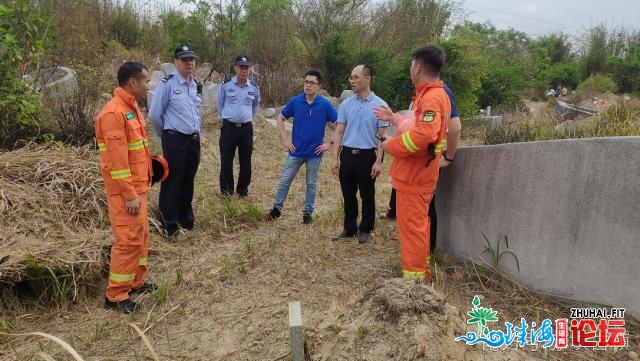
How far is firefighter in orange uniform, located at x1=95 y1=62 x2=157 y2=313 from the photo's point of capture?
3250mm

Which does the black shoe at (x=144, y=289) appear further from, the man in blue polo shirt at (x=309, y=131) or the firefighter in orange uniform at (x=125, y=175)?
the man in blue polo shirt at (x=309, y=131)

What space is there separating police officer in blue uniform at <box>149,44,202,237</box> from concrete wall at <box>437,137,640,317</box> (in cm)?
277

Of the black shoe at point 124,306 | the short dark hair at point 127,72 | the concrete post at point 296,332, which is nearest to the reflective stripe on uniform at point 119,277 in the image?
the black shoe at point 124,306

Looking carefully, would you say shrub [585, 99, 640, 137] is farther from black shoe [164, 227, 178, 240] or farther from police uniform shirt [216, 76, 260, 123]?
black shoe [164, 227, 178, 240]

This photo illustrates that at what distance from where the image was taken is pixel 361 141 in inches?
173

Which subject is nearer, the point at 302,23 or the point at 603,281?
the point at 603,281

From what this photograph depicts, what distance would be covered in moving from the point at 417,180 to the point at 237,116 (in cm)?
329

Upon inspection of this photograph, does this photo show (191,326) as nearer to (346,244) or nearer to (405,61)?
(346,244)

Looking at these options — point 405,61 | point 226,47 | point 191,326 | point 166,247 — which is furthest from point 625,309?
point 226,47

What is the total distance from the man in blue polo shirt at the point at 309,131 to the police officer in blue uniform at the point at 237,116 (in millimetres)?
905

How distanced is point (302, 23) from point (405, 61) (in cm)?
478

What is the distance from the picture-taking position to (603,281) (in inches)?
115

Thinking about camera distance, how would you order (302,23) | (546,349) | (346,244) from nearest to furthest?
1. (546,349)
2. (346,244)
3. (302,23)

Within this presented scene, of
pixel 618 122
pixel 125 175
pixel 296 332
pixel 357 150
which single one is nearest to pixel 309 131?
pixel 357 150
